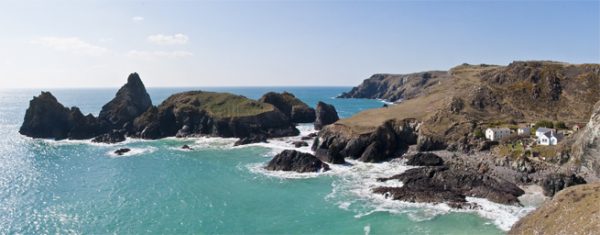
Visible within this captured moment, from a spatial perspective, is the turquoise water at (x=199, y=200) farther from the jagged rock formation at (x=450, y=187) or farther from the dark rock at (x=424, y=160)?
the jagged rock formation at (x=450, y=187)

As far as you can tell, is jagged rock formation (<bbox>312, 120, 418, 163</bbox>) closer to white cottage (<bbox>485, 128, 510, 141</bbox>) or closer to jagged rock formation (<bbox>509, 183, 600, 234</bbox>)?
white cottage (<bbox>485, 128, 510, 141</bbox>)

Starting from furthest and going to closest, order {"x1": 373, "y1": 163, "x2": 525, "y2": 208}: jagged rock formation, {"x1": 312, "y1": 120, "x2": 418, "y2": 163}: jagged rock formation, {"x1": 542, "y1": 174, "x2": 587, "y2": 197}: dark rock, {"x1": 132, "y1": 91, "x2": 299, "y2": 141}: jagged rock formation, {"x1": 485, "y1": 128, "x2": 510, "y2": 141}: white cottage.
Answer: {"x1": 132, "y1": 91, "x2": 299, "y2": 141}: jagged rock formation → {"x1": 312, "y1": 120, "x2": 418, "y2": 163}: jagged rock formation → {"x1": 485, "y1": 128, "x2": 510, "y2": 141}: white cottage → {"x1": 542, "y1": 174, "x2": 587, "y2": 197}: dark rock → {"x1": 373, "y1": 163, "x2": 525, "y2": 208}: jagged rock formation

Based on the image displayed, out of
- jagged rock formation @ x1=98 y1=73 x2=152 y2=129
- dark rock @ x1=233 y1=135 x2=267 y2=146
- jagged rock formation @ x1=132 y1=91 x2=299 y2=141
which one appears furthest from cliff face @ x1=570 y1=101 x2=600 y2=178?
jagged rock formation @ x1=98 y1=73 x2=152 y2=129

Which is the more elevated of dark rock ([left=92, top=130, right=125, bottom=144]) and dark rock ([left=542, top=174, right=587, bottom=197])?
dark rock ([left=542, top=174, right=587, bottom=197])

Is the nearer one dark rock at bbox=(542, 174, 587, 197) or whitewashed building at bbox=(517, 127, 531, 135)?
dark rock at bbox=(542, 174, 587, 197)

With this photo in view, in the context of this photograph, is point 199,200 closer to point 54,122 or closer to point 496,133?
point 496,133

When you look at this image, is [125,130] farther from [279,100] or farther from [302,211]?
[302,211]

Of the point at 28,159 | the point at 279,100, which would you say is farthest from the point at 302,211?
the point at 279,100

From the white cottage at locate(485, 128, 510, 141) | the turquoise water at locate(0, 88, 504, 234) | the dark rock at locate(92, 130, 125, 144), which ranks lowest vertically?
the turquoise water at locate(0, 88, 504, 234)
